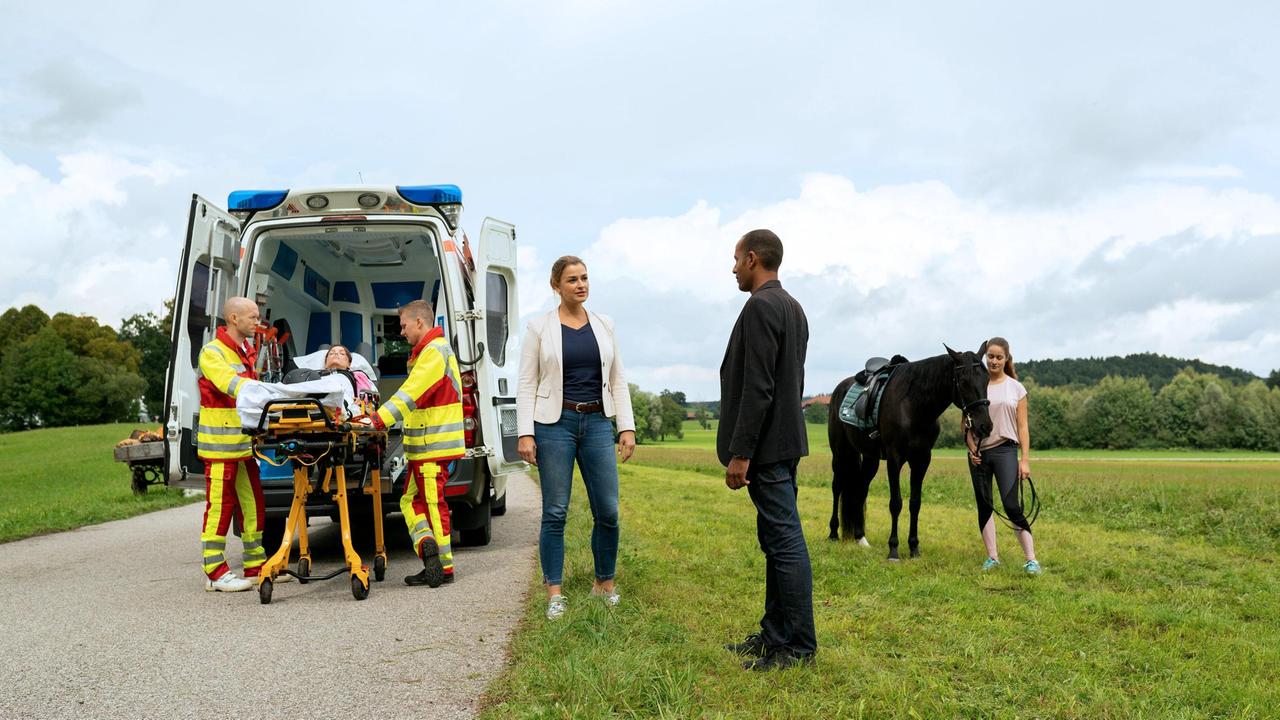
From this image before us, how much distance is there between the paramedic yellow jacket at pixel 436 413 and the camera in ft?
18.2

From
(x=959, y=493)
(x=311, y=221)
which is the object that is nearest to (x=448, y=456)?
(x=311, y=221)

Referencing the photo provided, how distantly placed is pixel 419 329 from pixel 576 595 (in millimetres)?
2136

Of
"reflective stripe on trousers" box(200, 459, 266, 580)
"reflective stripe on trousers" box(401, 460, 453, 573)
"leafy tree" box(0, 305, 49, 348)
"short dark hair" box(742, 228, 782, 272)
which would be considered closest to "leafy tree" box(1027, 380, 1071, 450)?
"reflective stripe on trousers" box(401, 460, 453, 573)

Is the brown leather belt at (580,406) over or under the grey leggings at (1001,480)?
over

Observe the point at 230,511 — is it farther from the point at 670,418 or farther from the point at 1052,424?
the point at 670,418

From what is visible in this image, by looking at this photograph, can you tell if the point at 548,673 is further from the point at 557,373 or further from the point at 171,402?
the point at 171,402

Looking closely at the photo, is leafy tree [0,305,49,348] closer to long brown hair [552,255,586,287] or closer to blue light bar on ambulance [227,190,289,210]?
blue light bar on ambulance [227,190,289,210]

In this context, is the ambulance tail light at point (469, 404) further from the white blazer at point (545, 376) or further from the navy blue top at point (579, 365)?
the navy blue top at point (579, 365)

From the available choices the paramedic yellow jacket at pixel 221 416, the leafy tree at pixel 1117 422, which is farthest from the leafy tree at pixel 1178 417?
the paramedic yellow jacket at pixel 221 416

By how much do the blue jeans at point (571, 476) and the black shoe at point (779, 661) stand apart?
4.61 feet

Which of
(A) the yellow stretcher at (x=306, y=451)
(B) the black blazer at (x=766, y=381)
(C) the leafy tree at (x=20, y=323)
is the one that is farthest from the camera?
(C) the leafy tree at (x=20, y=323)

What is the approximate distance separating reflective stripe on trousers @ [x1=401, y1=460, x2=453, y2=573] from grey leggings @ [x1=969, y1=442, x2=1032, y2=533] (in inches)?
154

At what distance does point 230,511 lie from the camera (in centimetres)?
557

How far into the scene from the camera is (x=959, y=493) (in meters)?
14.9
